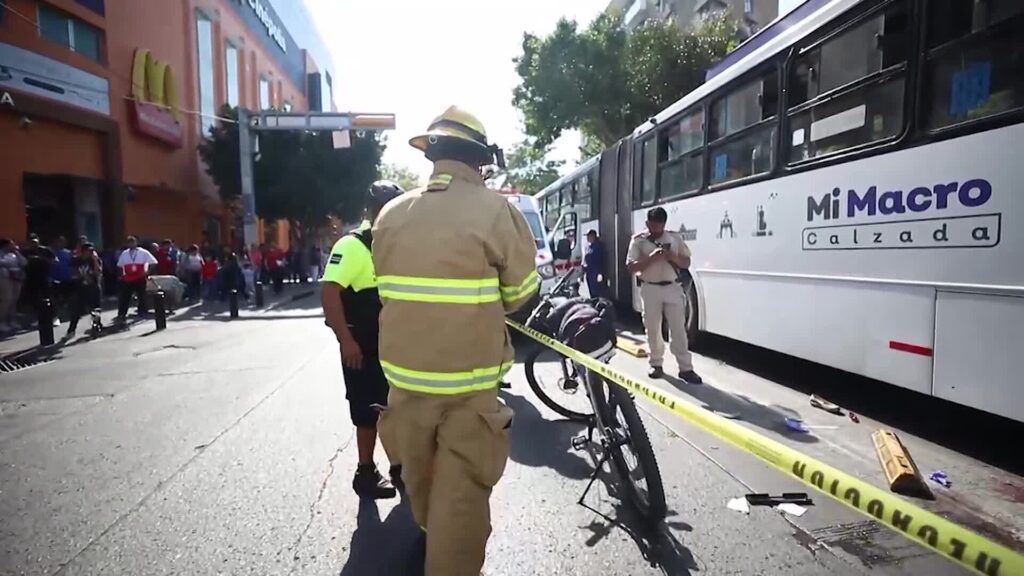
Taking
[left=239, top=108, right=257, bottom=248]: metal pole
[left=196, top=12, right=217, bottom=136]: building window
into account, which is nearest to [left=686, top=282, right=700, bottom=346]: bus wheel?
[left=239, top=108, right=257, bottom=248]: metal pole

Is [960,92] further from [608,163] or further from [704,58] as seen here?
[704,58]

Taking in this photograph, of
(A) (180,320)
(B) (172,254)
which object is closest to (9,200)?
(B) (172,254)

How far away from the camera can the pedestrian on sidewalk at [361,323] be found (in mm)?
3443

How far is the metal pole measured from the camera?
2202 cm

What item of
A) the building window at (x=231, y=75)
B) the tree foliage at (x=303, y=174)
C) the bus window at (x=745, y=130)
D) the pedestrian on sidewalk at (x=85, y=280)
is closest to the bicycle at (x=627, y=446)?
the bus window at (x=745, y=130)

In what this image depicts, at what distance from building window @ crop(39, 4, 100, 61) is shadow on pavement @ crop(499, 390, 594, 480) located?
17.5 metres

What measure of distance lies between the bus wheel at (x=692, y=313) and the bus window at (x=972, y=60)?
13.1 ft

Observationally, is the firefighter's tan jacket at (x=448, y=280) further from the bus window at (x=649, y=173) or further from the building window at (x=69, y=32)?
the building window at (x=69, y=32)

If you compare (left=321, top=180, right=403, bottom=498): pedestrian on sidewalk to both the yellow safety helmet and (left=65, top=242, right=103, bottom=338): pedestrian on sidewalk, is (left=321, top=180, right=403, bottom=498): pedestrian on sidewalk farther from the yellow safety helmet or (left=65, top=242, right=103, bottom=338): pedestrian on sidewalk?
(left=65, top=242, right=103, bottom=338): pedestrian on sidewalk

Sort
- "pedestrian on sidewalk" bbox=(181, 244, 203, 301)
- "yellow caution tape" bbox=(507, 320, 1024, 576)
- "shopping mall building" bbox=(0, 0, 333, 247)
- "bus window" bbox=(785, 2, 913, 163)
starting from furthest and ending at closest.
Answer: "pedestrian on sidewalk" bbox=(181, 244, 203, 301), "shopping mall building" bbox=(0, 0, 333, 247), "bus window" bbox=(785, 2, 913, 163), "yellow caution tape" bbox=(507, 320, 1024, 576)

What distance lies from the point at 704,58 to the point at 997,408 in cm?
2288

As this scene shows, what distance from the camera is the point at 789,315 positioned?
6078 millimetres

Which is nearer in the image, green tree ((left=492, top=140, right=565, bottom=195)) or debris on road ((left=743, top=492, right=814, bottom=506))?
debris on road ((left=743, top=492, right=814, bottom=506))

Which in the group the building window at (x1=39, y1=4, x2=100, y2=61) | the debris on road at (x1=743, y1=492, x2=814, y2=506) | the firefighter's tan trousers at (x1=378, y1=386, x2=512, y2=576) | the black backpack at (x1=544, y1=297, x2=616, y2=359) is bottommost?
the debris on road at (x1=743, y1=492, x2=814, y2=506)
